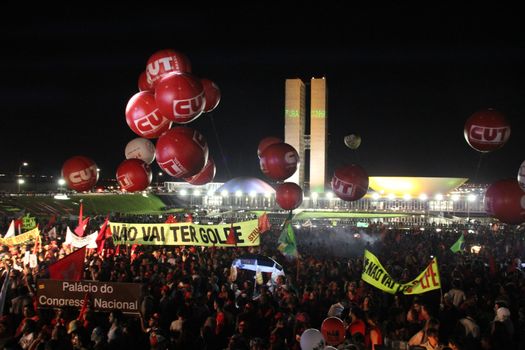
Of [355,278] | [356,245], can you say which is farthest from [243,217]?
[355,278]

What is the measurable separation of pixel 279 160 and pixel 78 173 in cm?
444

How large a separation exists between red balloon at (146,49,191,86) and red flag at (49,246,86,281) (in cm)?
336

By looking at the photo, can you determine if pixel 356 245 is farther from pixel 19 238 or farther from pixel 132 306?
pixel 132 306

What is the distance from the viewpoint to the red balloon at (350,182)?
11.5 meters

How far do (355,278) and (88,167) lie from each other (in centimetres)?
632

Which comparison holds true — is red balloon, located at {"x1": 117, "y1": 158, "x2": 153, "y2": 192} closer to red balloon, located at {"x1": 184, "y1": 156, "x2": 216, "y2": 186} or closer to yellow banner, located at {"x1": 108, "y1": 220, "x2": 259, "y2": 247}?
red balloon, located at {"x1": 184, "y1": 156, "x2": 216, "y2": 186}

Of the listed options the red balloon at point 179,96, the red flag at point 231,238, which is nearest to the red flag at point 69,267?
the red balloon at point 179,96

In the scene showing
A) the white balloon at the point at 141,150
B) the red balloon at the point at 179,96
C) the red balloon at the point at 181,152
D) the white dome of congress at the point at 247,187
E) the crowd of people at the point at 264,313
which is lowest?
the crowd of people at the point at 264,313

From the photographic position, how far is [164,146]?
27.4 feet

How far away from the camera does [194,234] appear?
12477 mm

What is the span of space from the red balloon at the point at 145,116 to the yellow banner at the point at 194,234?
13.4ft

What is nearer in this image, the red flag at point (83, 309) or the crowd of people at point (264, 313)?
the crowd of people at point (264, 313)

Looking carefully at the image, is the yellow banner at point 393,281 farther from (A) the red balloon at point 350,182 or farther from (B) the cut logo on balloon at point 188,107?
(B) the cut logo on balloon at point 188,107

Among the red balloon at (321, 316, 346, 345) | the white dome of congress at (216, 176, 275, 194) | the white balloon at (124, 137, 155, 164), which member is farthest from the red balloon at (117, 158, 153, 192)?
the white dome of congress at (216, 176, 275, 194)
